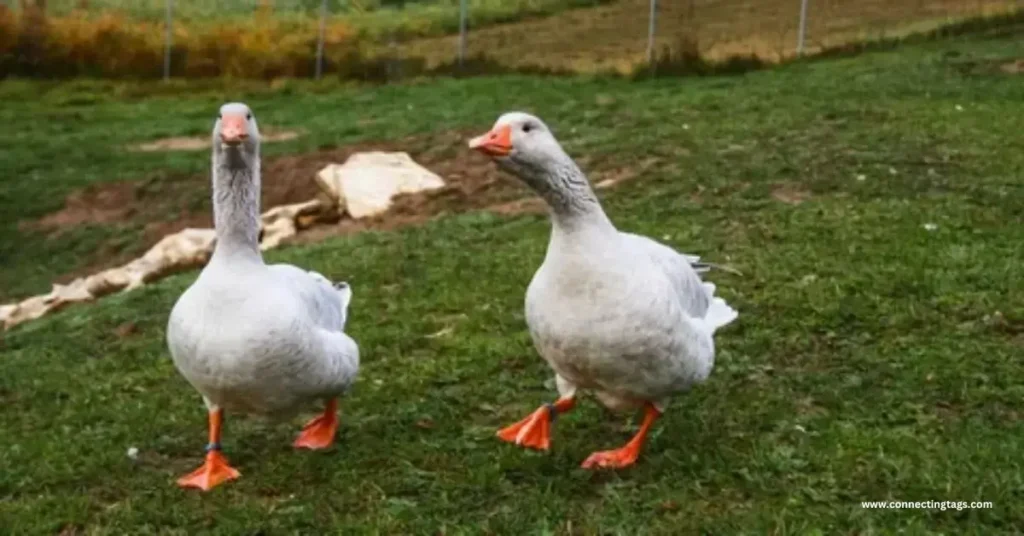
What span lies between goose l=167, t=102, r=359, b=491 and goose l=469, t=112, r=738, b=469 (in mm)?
828

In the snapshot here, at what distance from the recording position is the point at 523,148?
12.3 feet

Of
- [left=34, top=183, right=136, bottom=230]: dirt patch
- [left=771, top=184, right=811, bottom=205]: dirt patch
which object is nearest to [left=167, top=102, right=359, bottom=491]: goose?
[left=771, top=184, right=811, bottom=205]: dirt patch

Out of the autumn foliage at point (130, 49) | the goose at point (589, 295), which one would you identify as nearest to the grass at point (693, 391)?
the goose at point (589, 295)

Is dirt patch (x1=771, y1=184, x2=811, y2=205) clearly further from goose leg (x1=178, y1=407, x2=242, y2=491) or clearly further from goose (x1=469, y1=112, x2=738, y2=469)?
goose leg (x1=178, y1=407, x2=242, y2=491)

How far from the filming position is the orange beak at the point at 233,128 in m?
4.15

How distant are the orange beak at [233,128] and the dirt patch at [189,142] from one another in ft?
35.4

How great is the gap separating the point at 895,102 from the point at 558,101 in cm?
446

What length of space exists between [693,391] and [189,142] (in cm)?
1183

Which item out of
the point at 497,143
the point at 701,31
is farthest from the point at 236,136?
the point at 701,31

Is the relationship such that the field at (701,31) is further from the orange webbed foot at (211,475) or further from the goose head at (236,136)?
the orange webbed foot at (211,475)

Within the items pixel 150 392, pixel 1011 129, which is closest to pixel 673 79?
pixel 1011 129

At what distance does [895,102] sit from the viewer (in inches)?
474

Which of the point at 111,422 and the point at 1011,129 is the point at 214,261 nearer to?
the point at 111,422

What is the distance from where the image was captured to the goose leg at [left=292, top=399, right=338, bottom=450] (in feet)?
15.5
